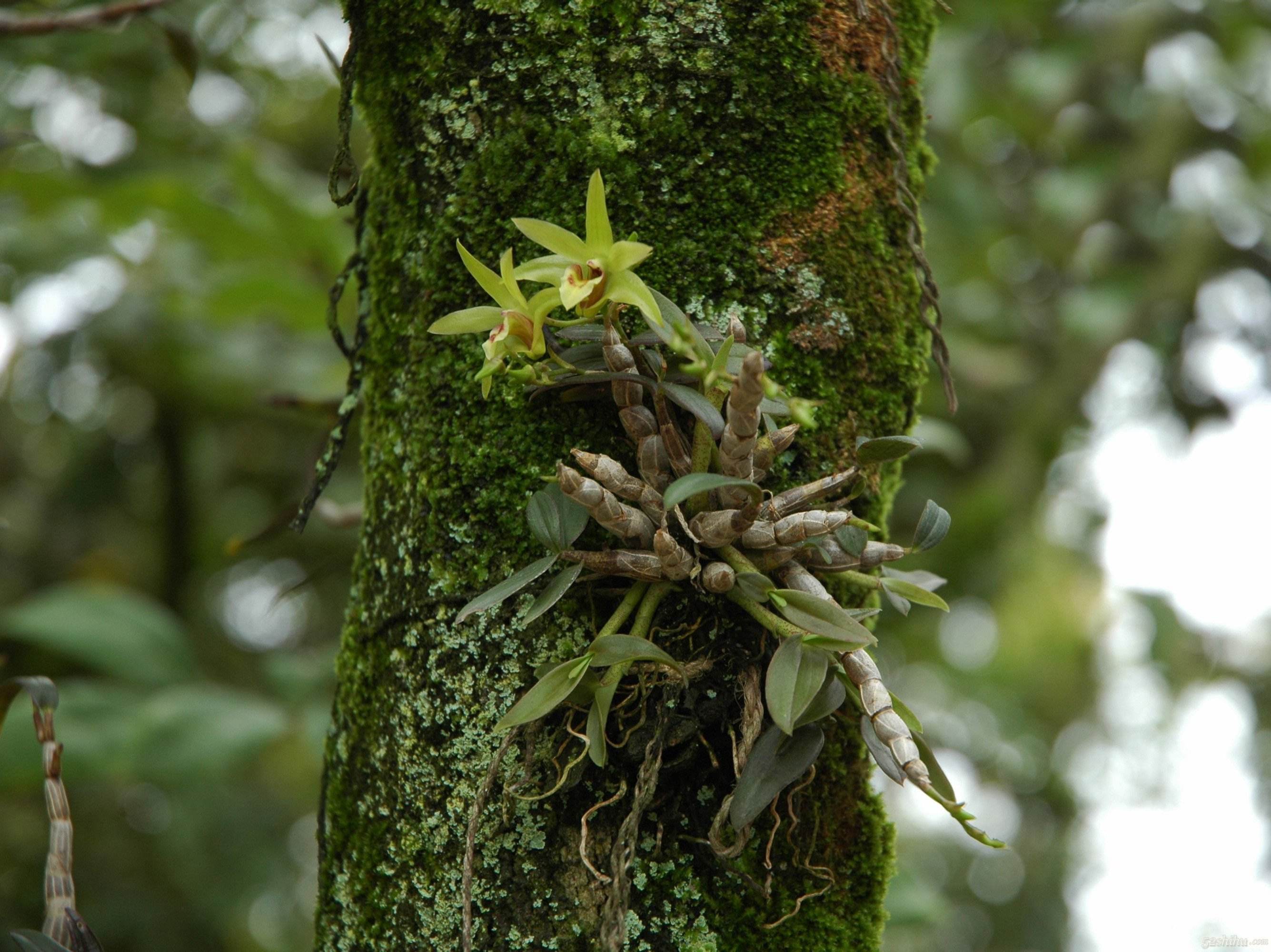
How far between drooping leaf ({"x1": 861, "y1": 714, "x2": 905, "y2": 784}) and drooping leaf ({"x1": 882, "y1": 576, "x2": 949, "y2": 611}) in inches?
4.7

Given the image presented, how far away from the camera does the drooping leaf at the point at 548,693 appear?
657 millimetres

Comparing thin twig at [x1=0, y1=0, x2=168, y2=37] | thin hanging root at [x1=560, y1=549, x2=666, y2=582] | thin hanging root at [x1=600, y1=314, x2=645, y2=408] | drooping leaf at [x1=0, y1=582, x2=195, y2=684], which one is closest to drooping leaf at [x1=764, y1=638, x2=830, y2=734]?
thin hanging root at [x1=560, y1=549, x2=666, y2=582]

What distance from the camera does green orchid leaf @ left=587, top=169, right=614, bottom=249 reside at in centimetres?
63

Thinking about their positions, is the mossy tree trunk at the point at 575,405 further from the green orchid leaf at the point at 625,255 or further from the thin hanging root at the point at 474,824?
the green orchid leaf at the point at 625,255

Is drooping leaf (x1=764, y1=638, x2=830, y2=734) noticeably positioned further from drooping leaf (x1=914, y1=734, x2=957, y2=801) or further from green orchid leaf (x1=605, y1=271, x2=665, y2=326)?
green orchid leaf (x1=605, y1=271, x2=665, y2=326)

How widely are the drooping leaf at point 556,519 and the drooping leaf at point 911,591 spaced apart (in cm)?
25

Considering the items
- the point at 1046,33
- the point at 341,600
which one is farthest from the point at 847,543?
the point at 341,600

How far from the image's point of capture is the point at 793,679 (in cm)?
65

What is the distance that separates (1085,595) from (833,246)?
7284mm

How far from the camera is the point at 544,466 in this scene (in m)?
0.76

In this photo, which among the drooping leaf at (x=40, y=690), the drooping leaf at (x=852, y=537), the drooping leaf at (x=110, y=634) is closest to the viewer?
the drooping leaf at (x=852, y=537)

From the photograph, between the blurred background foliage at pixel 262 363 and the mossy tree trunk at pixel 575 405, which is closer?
the mossy tree trunk at pixel 575 405

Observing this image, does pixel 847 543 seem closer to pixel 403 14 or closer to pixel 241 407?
pixel 403 14

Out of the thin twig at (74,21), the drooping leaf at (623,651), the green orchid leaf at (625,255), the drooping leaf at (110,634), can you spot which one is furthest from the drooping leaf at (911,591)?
the drooping leaf at (110,634)
